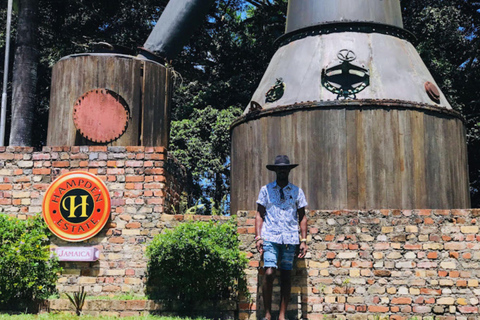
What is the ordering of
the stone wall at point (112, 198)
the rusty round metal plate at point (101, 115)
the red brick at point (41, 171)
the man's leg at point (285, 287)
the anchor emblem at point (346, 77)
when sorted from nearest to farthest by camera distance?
the man's leg at point (285, 287) → the stone wall at point (112, 198) → the red brick at point (41, 171) → the rusty round metal plate at point (101, 115) → the anchor emblem at point (346, 77)

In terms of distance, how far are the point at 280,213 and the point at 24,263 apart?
10.7ft

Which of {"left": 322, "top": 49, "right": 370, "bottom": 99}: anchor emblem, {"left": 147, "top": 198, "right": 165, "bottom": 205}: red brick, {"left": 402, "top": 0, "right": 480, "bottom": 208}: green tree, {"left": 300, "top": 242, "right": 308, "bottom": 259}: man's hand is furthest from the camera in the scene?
{"left": 402, "top": 0, "right": 480, "bottom": 208}: green tree

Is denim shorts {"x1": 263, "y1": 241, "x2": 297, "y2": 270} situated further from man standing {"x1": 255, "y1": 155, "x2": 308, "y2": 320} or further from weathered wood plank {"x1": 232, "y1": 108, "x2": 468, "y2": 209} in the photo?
weathered wood plank {"x1": 232, "y1": 108, "x2": 468, "y2": 209}

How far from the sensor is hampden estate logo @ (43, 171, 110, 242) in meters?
8.48

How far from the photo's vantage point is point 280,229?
7117 mm

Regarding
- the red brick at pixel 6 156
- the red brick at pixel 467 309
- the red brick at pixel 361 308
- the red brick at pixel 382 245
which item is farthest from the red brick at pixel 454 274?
the red brick at pixel 6 156

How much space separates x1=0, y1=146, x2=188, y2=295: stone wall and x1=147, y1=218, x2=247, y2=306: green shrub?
0.47m

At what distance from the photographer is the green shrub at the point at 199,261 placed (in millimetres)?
7625

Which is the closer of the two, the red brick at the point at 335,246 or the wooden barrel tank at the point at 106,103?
the red brick at the point at 335,246

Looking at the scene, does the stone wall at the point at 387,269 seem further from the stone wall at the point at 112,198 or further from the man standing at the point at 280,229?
the stone wall at the point at 112,198

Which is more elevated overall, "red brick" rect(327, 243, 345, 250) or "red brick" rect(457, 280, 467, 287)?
"red brick" rect(327, 243, 345, 250)

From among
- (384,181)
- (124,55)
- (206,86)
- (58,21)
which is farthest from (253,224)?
(58,21)

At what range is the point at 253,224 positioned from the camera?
8.06 meters

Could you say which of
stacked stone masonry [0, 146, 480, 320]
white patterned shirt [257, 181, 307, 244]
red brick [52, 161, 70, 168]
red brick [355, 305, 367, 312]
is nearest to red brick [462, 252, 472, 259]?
stacked stone masonry [0, 146, 480, 320]
